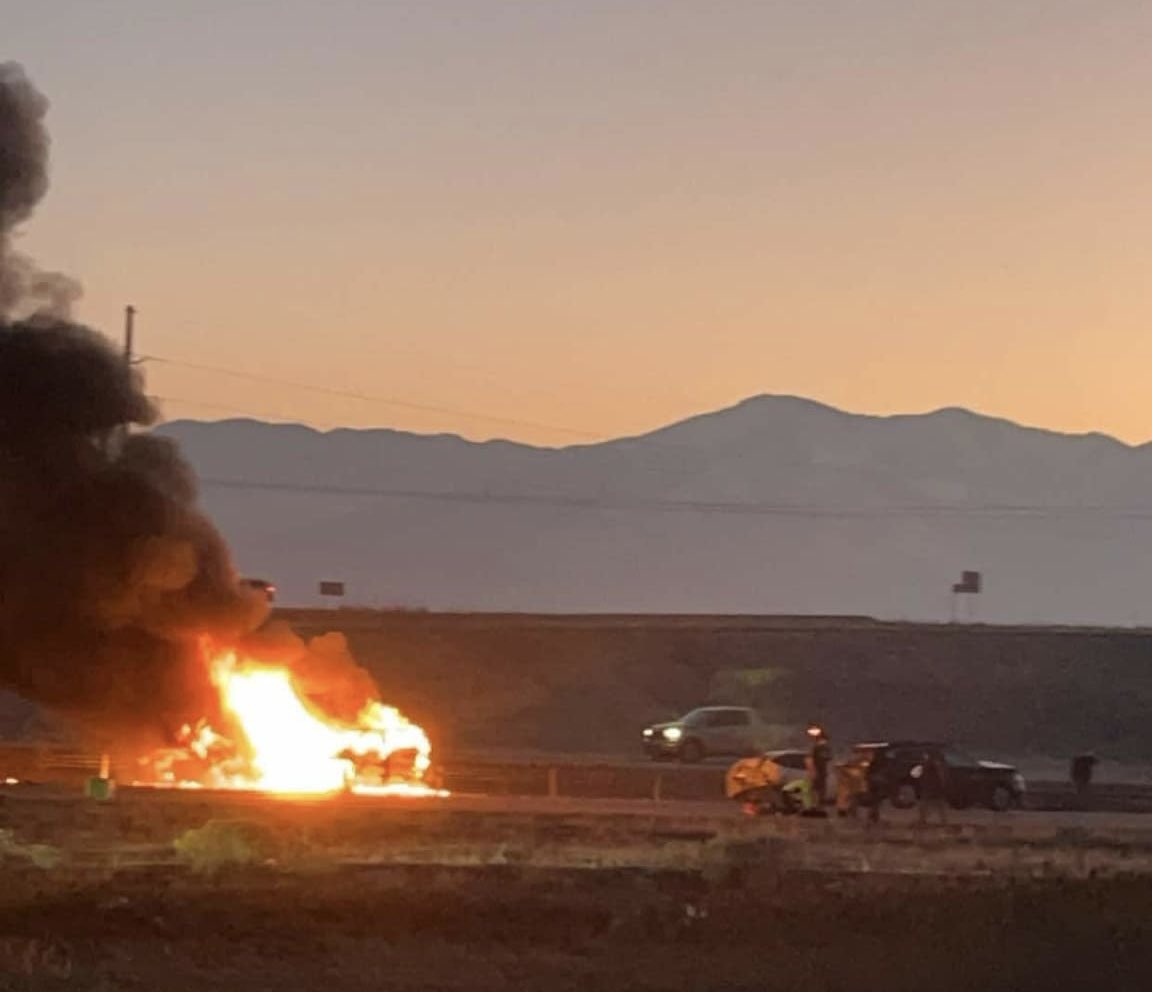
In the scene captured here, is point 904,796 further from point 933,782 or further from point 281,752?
point 281,752

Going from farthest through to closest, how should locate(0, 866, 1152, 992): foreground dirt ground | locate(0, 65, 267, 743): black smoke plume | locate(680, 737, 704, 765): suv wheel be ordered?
locate(680, 737, 704, 765): suv wheel, locate(0, 65, 267, 743): black smoke plume, locate(0, 866, 1152, 992): foreground dirt ground

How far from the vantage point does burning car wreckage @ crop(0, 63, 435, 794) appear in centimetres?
3506

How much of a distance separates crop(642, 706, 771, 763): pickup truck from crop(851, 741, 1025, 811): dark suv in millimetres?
12971

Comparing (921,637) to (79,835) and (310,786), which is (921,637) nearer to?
(310,786)

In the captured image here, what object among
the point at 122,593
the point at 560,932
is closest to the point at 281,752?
the point at 122,593

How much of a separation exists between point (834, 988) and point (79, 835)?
16583 mm

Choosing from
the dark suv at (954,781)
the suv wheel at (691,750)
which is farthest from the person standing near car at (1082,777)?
the suv wheel at (691,750)

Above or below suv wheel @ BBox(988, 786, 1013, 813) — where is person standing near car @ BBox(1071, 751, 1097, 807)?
above

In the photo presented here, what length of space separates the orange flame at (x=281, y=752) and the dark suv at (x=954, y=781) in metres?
9.14

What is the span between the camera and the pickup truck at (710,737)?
58.0m

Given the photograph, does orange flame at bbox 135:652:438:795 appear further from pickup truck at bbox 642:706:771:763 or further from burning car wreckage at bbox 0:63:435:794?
pickup truck at bbox 642:706:771:763

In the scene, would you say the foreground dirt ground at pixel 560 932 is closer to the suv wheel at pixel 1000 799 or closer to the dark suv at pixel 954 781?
the dark suv at pixel 954 781

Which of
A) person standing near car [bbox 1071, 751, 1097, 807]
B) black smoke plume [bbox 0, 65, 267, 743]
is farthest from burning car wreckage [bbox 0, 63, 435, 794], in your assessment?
person standing near car [bbox 1071, 751, 1097, 807]

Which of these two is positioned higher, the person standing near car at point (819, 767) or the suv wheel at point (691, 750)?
the suv wheel at point (691, 750)
